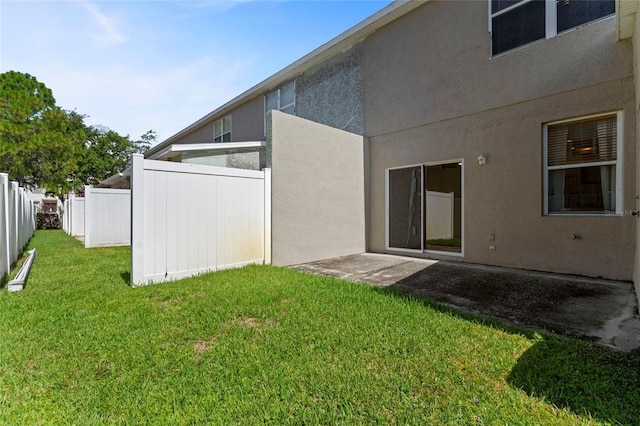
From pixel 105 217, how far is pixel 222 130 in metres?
6.55

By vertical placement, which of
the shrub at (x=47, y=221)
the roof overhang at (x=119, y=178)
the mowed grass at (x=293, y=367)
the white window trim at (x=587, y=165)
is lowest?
the mowed grass at (x=293, y=367)

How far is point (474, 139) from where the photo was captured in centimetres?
694

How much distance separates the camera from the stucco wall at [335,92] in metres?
9.27

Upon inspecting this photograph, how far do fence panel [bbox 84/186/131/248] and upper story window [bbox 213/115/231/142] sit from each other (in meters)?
5.10

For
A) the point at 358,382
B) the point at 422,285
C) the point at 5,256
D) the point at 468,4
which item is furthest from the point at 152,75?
the point at 358,382

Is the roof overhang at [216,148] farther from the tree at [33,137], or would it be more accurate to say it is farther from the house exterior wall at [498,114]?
the tree at [33,137]

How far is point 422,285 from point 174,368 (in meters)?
4.01

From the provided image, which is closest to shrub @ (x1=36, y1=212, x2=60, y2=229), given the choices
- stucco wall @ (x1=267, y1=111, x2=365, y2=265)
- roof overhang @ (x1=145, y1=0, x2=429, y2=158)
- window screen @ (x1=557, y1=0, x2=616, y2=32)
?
roof overhang @ (x1=145, y1=0, x2=429, y2=158)

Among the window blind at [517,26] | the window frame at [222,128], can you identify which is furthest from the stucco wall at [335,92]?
the window frame at [222,128]

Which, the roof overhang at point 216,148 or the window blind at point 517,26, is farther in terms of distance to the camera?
the roof overhang at point 216,148

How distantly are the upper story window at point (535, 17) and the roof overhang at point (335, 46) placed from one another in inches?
77.1

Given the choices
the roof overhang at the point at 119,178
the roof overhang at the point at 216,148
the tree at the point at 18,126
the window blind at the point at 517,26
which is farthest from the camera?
the tree at the point at 18,126

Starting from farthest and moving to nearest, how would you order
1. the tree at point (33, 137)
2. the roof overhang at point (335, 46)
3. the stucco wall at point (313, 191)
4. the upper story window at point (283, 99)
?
the tree at point (33, 137) < the upper story window at point (283, 99) < the roof overhang at point (335, 46) < the stucco wall at point (313, 191)

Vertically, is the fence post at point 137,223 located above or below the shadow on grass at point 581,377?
above
